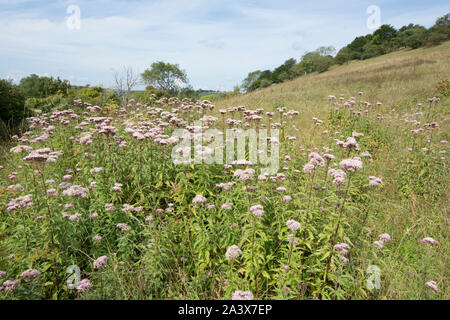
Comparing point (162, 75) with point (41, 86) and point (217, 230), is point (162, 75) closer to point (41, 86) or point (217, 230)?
point (41, 86)

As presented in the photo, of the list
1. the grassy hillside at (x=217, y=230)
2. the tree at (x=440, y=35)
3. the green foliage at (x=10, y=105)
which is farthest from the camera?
the tree at (x=440, y=35)

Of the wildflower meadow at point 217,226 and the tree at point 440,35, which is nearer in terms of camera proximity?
the wildflower meadow at point 217,226

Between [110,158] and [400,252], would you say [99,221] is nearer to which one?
[110,158]

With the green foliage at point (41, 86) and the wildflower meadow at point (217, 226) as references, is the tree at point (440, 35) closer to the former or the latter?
the wildflower meadow at point (217, 226)

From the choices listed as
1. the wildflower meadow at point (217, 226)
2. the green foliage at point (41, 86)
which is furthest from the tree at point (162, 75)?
the wildflower meadow at point (217, 226)

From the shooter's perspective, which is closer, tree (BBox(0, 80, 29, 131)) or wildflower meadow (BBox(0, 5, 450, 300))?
wildflower meadow (BBox(0, 5, 450, 300))

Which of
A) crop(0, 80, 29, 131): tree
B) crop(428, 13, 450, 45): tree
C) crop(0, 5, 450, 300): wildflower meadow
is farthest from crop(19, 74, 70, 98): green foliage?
crop(428, 13, 450, 45): tree

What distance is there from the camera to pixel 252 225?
9.67ft

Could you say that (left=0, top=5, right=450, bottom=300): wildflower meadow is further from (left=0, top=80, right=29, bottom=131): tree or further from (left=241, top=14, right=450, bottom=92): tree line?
(left=241, top=14, right=450, bottom=92): tree line

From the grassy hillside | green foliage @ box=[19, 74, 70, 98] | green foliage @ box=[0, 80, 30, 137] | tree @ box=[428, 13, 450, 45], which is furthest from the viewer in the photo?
green foliage @ box=[19, 74, 70, 98]

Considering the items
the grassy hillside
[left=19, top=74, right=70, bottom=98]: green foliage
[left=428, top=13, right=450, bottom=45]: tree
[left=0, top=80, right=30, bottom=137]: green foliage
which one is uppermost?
[left=428, top=13, right=450, bottom=45]: tree
